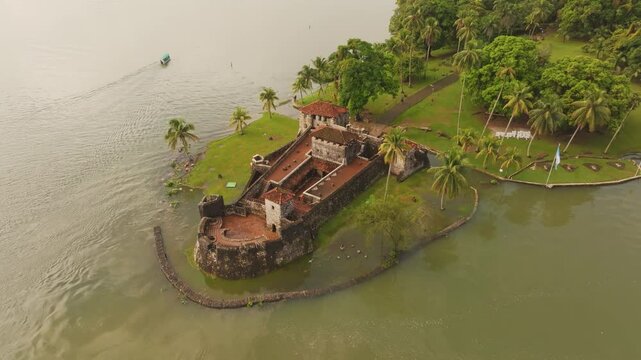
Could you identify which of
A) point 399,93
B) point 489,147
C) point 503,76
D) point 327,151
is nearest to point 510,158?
point 489,147

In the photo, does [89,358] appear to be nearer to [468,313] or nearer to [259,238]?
[259,238]

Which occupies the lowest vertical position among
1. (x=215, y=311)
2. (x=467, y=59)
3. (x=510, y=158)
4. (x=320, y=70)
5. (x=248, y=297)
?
(x=215, y=311)

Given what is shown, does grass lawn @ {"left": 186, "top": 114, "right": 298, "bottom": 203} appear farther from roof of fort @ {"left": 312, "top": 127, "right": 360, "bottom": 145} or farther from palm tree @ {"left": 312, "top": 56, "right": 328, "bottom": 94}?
roof of fort @ {"left": 312, "top": 127, "right": 360, "bottom": 145}

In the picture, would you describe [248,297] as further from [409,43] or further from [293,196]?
[409,43]

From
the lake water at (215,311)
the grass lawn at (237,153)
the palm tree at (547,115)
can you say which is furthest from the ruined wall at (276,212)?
the palm tree at (547,115)

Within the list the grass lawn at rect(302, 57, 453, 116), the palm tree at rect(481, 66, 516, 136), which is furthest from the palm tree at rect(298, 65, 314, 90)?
the palm tree at rect(481, 66, 516, 136)
